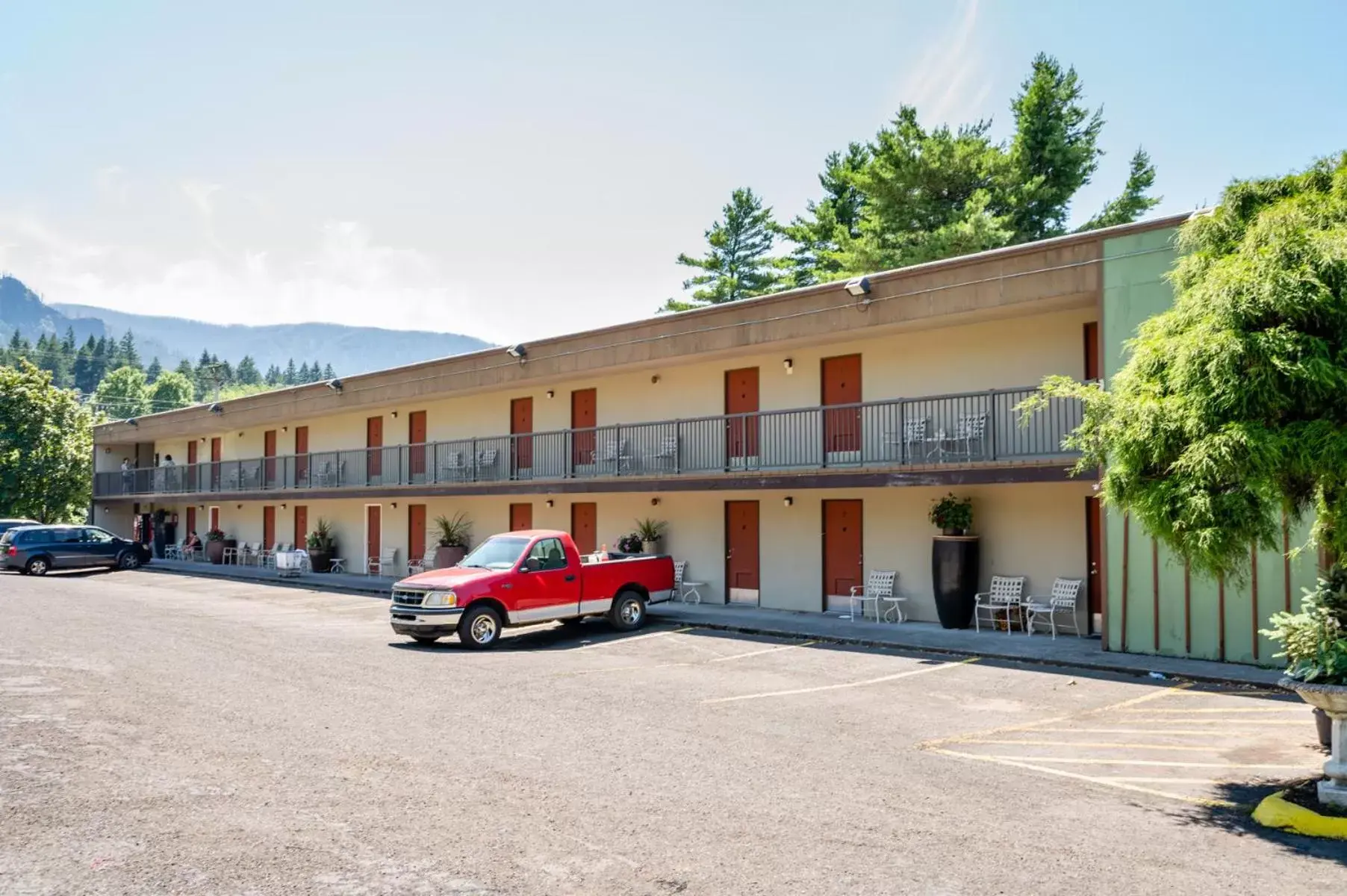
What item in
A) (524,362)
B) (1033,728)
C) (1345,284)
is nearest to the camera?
(1345,284)

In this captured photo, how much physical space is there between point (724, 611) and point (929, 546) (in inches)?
172

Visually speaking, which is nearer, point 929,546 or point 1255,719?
point 1255,719

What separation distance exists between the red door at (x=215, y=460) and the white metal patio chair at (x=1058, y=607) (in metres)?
31.6

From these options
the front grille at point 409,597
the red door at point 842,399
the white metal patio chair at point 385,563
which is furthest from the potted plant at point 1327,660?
the white metal patio chair at point 385,563

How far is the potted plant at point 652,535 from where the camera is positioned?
23.2m

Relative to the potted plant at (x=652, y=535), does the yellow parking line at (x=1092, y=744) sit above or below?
below

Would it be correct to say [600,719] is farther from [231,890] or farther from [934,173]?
[934,173]

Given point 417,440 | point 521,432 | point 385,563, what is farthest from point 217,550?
point 521,432

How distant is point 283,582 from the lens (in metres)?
29.4

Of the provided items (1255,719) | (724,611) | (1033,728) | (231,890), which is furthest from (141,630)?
(1255,719)

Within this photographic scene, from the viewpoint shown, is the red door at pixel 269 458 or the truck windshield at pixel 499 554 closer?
the truck windshield at pixel 499 554

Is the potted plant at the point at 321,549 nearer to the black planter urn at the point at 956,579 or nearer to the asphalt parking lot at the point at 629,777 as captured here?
the asphalt parking lot at the point at 629,777

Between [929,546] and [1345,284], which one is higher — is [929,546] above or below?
below

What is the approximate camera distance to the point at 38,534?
31.9 m
